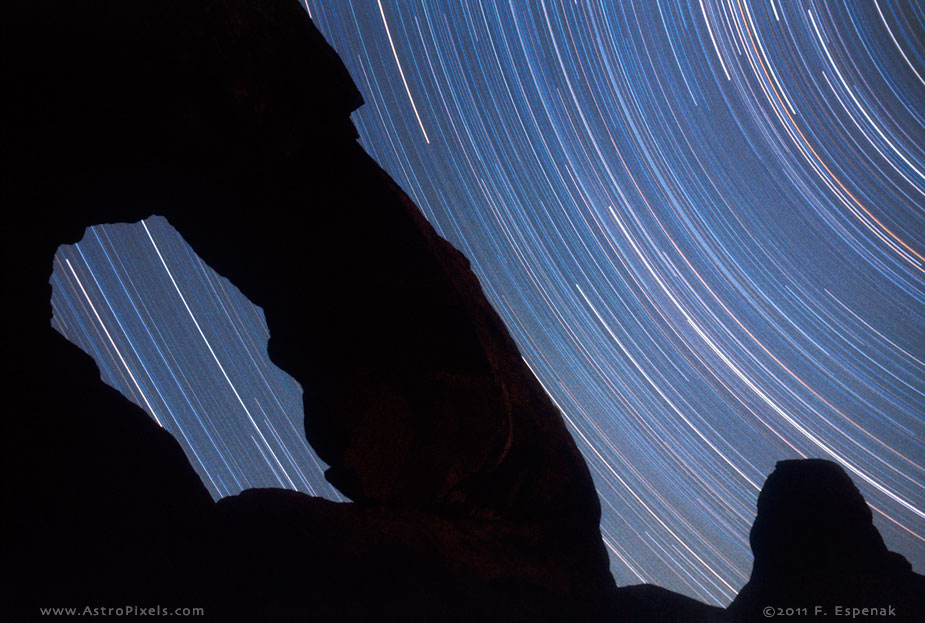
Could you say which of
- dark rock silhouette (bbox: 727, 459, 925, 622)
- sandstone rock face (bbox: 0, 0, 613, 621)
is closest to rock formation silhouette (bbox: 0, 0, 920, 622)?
sandstone rock face (bbox: 0, 0, 613, 621)

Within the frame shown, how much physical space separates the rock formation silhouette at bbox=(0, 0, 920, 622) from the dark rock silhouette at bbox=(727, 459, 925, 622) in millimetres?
3023

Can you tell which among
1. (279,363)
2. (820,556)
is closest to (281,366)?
(279,363)

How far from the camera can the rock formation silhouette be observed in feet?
21.2

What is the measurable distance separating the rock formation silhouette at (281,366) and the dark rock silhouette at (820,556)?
3023mm

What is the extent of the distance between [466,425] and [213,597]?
520 cm

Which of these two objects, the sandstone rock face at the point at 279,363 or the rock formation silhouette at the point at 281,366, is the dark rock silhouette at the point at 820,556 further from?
the sandstone rock face at the point at 279,363

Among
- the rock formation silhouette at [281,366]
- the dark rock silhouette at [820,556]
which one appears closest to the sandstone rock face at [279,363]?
the rock formation silhouette at [281,366]

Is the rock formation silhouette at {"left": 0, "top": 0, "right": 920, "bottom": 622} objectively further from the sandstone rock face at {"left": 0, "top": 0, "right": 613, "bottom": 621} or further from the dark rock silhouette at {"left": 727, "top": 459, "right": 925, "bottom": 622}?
the dark rock silhouette at {"left": 727, "top": 459, "right": 925, "bottom": 622}

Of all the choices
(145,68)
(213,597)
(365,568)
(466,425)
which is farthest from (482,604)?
(145,68)

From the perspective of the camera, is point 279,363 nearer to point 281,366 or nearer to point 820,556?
point 281,366

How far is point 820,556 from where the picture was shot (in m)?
13.9

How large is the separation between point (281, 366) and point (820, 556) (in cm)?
1504

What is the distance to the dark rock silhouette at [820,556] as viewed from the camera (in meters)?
12.0

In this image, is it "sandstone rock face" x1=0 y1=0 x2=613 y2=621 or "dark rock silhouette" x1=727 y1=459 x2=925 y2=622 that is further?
"dark rock silhouette" x1=727 y1=459 x2=925 y2=622
